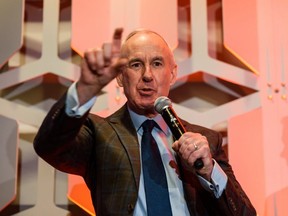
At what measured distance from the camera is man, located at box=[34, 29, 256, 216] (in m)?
0.91

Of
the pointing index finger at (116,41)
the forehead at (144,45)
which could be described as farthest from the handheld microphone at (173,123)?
the forehead at (144,45)

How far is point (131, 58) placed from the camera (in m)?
1.26

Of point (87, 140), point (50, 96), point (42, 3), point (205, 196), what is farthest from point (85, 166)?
point (42, 3)

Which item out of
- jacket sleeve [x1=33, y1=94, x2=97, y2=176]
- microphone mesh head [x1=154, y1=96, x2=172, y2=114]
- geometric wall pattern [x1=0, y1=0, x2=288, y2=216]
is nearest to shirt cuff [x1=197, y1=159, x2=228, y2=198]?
microphone mesh head [x1=154, y1=96, x2=172, y2=114]

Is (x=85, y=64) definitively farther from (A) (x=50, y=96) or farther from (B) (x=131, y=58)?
(A) (x=50, y=96)

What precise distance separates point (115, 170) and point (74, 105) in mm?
264

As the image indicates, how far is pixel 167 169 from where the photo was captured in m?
1.15

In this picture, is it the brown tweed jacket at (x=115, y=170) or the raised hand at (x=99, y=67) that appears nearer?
the raised hand at (x=99, y=67)

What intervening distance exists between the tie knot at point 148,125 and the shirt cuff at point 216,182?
22 cm

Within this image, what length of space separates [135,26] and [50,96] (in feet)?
1.27

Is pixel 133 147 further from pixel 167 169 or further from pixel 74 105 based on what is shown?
pixel 74 105

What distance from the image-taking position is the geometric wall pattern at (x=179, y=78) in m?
1.48

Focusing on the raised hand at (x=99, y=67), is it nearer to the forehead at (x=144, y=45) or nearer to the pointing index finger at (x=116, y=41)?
the pointing index finger at (x=116, y=41)

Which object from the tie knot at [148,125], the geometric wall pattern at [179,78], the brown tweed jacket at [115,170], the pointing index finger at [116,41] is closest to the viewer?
the pointing index finger at [116,41]
